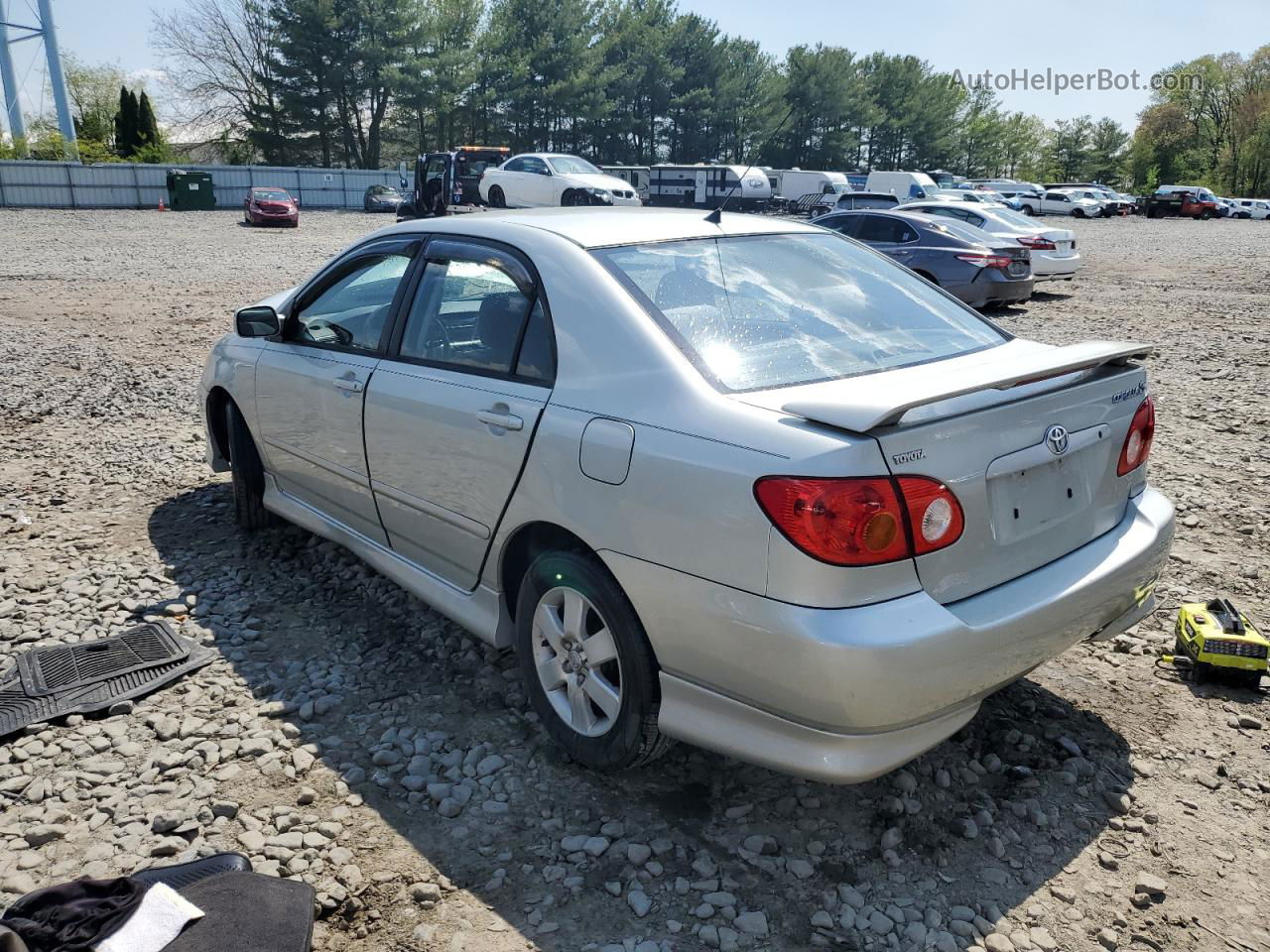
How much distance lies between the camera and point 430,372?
3553mm

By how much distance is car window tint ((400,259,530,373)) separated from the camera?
3.33 m

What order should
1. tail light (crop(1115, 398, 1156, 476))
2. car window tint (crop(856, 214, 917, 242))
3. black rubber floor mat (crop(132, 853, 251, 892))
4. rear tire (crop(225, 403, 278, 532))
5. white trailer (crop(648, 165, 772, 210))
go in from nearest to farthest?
1. black rubber floor mat (crop(132, 853, 251, 892))
2. tail light (crop(1115, 398, 1156, 476))
3. rear tire (crop(225, 403, 278, 532))
4. car window tint (crop(856, 214, 917, 242))
5. white trailer (crop(648, 165, 772, 210))

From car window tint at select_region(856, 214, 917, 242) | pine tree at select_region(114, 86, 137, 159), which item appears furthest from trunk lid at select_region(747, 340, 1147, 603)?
pine tree at select_region(114, 86, 137, 159)

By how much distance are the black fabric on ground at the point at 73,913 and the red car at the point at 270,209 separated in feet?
109

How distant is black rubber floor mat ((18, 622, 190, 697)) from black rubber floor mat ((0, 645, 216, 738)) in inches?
1.1

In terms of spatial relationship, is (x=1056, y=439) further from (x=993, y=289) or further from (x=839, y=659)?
(x=993, y=289)

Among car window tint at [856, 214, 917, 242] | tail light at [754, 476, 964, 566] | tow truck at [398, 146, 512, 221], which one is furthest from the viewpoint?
tow truck at [398, 146, 512, 221]

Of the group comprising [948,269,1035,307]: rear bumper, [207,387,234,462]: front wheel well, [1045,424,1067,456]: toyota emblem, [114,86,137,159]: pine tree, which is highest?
[114,86,137,159]: pine tree

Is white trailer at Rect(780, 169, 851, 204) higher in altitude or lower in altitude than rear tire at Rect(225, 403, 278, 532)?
higher

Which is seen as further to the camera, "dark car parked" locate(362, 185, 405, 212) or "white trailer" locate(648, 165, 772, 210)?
"dark car parked" locate(362, 185, 405, 212)

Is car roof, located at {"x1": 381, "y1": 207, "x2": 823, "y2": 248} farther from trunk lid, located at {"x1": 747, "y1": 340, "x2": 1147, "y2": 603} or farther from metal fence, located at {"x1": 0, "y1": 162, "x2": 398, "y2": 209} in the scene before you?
metal fence, located at {"x1": 0, "y1": 162, "x2": 398, "y2": 209}

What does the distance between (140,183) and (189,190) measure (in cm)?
253

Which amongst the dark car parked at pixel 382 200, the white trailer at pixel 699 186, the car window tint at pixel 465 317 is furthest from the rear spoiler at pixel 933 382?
the dark car parked at pixel 382 200

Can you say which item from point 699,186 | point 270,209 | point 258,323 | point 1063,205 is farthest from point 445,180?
point 1063,205
